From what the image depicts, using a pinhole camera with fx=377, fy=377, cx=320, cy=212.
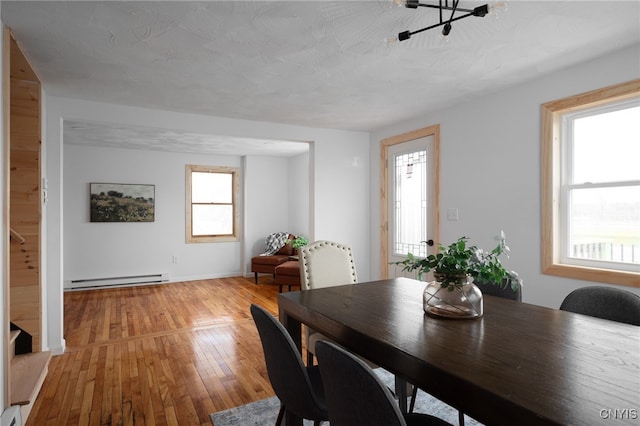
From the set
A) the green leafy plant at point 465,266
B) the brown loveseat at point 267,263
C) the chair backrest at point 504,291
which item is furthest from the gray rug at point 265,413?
the brown loveseat at point 267,263

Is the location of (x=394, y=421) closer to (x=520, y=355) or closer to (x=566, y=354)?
(x=520, y=355)

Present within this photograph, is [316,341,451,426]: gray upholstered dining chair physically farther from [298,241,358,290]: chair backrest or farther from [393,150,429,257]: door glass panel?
[393,150,429,257]: door glass panel

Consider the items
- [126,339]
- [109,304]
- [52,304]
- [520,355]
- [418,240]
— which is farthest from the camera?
[109,304]

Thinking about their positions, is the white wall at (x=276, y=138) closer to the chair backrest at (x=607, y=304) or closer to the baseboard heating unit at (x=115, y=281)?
the baseboard heating unit at (x=115, y=281)

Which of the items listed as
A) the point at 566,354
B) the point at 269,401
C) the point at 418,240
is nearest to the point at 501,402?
the point at 566,354

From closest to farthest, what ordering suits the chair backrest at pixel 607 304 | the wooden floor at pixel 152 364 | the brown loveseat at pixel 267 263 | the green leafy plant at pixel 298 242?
the chair backrest at pixel 607 304, the wooden floor at pixel 152 364, the brown loveseat at pixel 267 263, the green leafy plant at pixel 298 242

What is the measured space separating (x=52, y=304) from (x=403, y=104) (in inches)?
155

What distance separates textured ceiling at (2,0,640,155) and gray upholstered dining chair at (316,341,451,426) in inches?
71.3

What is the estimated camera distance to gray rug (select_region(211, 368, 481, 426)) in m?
2.30

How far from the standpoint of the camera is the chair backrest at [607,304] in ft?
5.72

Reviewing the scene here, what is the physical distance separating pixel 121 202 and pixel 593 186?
6678mm

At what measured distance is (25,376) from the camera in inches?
104

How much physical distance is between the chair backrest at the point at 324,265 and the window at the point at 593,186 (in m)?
1.65

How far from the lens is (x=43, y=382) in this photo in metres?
2.87
